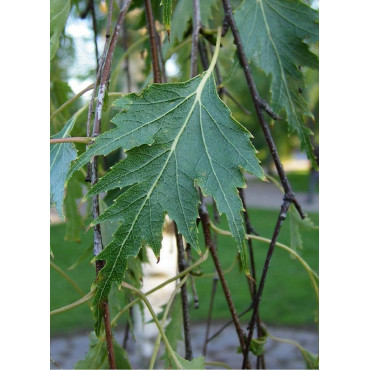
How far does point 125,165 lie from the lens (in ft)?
1.51

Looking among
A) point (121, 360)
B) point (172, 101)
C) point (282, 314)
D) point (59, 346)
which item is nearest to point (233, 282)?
point (282, 314)

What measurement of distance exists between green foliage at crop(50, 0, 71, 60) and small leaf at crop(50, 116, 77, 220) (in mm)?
109

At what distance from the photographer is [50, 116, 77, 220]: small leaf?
51 centimetres

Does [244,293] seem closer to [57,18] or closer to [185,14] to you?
[185,14]

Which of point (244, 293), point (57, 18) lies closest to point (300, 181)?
point (244, 293)

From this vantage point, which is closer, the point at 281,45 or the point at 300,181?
the point at 281,45

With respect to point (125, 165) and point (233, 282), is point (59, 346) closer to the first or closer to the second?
point (233, 282)

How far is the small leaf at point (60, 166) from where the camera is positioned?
51cm

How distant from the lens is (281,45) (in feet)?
2.17

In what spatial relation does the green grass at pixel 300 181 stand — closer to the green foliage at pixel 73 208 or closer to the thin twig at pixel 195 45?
the green foliage at pixel 73 208

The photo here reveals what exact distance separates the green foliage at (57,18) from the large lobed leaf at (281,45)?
0.20 meters

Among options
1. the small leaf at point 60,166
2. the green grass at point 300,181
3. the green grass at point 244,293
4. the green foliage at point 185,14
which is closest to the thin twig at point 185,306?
the small leaf at point 60,166

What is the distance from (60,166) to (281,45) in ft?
1.01

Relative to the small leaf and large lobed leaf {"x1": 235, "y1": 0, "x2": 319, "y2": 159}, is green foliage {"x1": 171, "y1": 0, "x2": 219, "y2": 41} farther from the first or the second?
the small leaf
